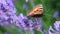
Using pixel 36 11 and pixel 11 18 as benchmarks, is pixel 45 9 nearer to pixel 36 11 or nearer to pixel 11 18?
pixel 36 11

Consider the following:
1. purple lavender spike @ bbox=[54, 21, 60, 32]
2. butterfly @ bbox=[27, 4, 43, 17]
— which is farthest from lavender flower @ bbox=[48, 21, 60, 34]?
butterfly @ bbox=[27, 4, 43, 17]

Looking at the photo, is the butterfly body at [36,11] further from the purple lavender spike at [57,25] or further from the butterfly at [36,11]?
the purple lavender spike at [57,25]

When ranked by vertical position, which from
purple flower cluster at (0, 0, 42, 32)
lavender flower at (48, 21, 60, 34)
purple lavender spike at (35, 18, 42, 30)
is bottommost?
lavender flower at (48, 21, 60, 34)

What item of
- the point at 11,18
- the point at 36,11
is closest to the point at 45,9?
the point at 36,11

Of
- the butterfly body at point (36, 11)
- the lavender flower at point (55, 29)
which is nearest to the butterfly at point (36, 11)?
the butterfly body at point (36, 11)

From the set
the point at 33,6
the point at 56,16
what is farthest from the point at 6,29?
the point at 56,16

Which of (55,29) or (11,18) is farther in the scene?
(55,29)

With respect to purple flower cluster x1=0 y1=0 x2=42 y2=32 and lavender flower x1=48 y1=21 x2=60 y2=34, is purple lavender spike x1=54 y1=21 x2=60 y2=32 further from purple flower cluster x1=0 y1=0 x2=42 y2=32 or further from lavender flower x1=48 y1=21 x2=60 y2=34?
purple flower cluster x1=0 y1=0 x2=42 y2=32

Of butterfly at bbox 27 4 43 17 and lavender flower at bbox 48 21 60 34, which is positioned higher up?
butterfly at bbox 27 4 43 17
